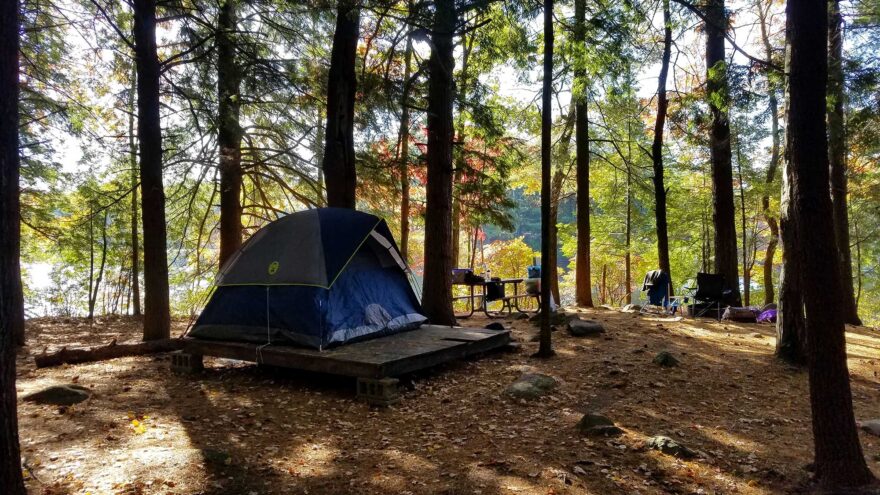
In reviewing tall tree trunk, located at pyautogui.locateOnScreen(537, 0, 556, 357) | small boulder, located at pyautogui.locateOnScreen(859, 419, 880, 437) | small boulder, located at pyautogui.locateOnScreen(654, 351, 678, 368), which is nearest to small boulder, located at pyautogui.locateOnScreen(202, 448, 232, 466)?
tall tree trunk, located at pyautogui.locateOnScreen(537, 0, 556, 357)

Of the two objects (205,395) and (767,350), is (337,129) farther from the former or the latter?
(767,350)

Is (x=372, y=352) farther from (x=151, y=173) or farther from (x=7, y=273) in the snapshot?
(x=151, y=173)

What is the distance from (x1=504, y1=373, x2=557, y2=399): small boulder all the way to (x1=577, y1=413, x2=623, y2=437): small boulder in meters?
0.92

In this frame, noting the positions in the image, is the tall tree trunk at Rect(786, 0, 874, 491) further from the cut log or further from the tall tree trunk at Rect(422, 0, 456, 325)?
the cut log

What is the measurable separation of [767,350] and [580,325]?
2639 millimetres

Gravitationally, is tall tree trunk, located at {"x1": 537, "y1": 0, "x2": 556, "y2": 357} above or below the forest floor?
above

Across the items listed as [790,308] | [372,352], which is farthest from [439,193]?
[790,308]

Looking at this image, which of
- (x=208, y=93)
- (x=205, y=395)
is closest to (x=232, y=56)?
(x=208, y=93)

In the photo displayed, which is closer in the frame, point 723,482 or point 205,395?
point 723,482

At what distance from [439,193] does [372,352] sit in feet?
11.7

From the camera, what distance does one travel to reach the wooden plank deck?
5473 millimetres

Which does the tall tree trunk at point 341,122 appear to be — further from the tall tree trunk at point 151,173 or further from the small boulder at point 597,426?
the small boulder at point 597,426

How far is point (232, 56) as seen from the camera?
28.2 feet

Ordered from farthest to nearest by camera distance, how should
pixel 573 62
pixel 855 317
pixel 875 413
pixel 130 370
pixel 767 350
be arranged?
pixel 855 317 < pixel 573 62 < pixel 767 350 < pixel 130 370 < pixel 875 413
